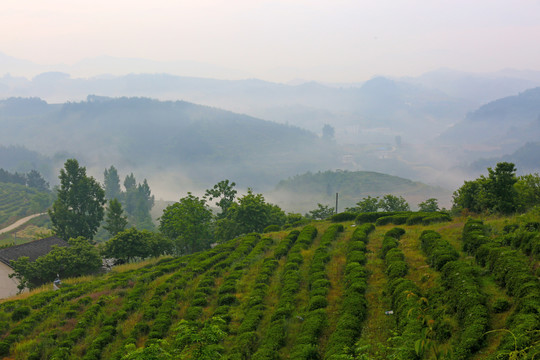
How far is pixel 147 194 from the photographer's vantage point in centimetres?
14962

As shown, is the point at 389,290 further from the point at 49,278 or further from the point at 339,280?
the point at 49,278

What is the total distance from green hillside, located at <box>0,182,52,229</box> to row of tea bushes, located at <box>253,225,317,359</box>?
4082 inches

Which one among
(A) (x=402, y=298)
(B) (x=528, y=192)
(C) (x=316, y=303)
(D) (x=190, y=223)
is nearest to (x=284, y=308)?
(C) (x=316, y=303)

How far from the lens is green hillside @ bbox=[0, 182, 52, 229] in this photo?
111 meters

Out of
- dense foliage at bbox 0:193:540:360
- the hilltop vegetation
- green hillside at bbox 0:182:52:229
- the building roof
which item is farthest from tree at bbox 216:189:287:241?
green hillside at bbox 0:182:52:229

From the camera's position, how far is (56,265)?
138 feet

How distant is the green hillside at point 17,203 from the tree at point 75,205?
52263mm

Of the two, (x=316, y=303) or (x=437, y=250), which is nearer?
(x=316, y=303)

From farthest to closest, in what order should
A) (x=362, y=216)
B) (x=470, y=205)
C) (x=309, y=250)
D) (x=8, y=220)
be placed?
(x=8, y=220) → (x=470, y=205) → (x=362, y=216) → (x=309, y=250)

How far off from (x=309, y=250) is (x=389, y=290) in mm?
12450

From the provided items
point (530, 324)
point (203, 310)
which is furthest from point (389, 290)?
point (203, 310)

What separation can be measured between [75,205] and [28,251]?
17.7 m

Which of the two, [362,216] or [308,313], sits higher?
[362,216]

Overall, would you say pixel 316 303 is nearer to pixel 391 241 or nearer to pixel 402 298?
pixel 402 298
